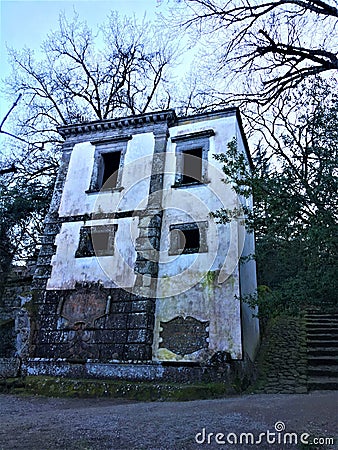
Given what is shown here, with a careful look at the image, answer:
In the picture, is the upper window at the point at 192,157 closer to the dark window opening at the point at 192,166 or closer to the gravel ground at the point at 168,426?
the dark window opening at the point at 192,166

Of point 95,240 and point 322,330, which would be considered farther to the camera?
point 322,330

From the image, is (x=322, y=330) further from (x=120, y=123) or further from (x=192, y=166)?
(x=120, y=123)

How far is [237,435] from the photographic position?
3.74m

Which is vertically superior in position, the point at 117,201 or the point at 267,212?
the point at 117,201

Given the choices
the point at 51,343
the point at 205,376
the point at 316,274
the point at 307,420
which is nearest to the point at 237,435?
the point at 307,420

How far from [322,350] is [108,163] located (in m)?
8.44

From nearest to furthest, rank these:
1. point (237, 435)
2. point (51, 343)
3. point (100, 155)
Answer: point (237, 435), point (51, 343), point (100, 155)

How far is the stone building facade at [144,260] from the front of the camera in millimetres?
8711

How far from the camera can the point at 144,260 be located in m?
9.75

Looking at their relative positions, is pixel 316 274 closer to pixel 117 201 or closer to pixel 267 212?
pixel 267 212

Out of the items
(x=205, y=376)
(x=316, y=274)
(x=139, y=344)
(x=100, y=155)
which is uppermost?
(x=100, y=155)

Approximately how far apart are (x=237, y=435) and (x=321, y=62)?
8.00 meters

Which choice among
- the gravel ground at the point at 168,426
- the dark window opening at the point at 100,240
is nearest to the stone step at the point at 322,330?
the gravel ground at the point at 168,426

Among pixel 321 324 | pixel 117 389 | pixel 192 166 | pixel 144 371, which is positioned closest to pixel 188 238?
pixel 192 166
